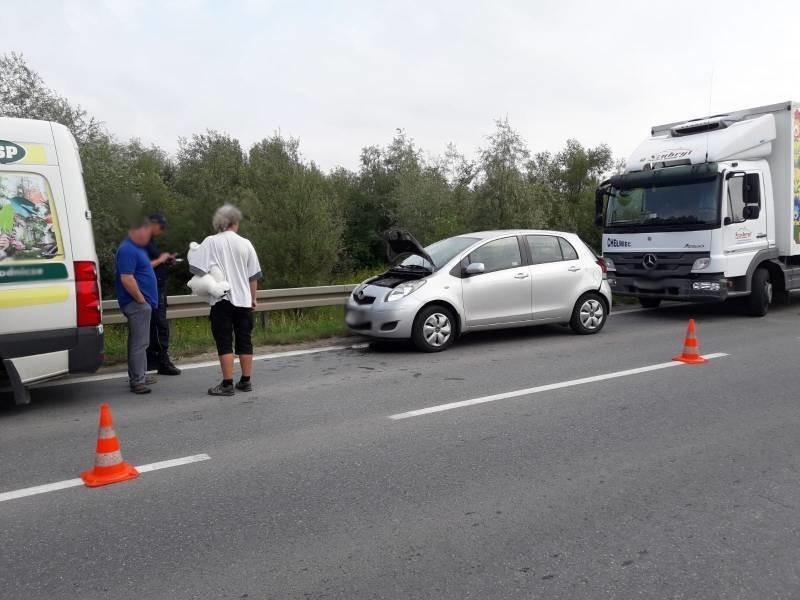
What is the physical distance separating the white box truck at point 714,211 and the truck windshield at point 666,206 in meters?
0.02

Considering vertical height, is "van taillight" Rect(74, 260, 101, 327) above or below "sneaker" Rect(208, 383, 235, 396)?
above

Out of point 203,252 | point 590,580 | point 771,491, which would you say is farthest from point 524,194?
point 590,580

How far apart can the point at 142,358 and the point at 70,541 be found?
11.6 feet

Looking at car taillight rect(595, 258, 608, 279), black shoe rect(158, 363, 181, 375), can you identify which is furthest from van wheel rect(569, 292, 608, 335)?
black shoe rect(158, 363, 181, 375)

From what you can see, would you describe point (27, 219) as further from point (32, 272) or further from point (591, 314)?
point (591, 314)

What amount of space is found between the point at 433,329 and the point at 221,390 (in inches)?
125

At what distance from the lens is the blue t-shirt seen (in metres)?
6.81

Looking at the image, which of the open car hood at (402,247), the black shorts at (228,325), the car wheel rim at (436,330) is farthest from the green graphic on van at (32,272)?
the open car hood at (402,247)

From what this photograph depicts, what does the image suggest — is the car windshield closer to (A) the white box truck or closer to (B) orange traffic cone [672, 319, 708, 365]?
(B) orange traffic cone [672, 319, 708, 365]

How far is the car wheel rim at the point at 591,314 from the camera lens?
33.4ft

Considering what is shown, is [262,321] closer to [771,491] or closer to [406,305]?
[406,305]

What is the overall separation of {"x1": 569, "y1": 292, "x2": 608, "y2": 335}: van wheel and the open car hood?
8.03 ft

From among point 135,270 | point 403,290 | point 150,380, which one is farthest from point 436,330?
point 135,270

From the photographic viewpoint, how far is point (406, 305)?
8789 mm
